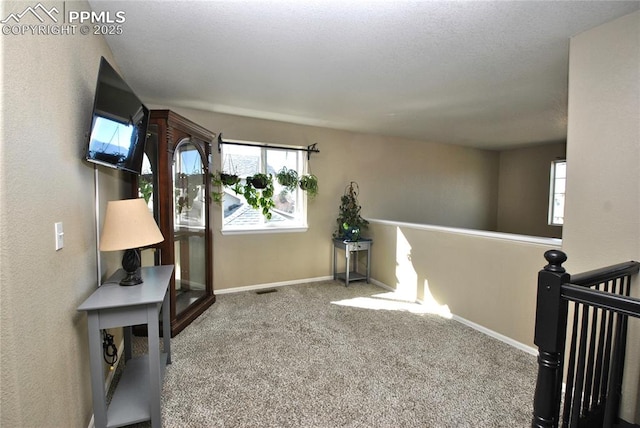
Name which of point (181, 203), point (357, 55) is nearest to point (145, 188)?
point (181, 203)

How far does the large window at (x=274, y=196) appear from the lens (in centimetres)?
397

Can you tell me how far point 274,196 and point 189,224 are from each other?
137 cm

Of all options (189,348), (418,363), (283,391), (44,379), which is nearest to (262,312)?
(189,348)

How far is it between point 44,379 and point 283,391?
130 cm

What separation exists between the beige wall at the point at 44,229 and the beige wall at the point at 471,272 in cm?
319

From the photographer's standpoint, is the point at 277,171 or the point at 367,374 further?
the point at 277,171

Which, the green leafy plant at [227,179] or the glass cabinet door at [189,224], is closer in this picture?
the glass cabinet door at [189,224]

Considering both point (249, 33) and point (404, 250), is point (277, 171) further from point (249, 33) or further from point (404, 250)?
point (249, 33)

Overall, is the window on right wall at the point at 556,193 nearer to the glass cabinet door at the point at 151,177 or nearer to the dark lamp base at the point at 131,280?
the glass cabinet door at the point at 151,177

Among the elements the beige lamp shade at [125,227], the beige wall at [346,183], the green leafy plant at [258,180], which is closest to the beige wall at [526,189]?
the beige wall at [346,183]

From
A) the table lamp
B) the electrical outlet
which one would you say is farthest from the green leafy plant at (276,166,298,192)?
the electrical outlet

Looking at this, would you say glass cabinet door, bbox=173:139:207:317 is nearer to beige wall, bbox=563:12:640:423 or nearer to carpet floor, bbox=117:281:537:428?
carpet floor, bbox=117:281:537:428

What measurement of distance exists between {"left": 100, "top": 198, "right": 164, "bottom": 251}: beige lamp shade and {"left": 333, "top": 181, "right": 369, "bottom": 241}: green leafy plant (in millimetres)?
2971

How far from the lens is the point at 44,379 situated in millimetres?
1174
